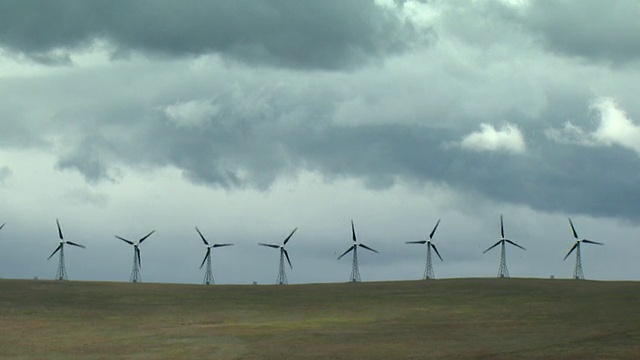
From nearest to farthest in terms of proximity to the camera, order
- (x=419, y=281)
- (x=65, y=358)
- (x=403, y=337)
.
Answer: (x=65, y=358) → (x=403, y=337) → (x=419, y=281)

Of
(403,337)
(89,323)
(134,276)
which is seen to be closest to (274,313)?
(89,323)

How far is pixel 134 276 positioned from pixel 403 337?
7501cm

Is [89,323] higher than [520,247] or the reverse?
the reverse

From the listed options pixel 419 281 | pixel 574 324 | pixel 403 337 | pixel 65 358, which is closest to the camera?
pixel 65 358

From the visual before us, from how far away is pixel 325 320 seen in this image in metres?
116

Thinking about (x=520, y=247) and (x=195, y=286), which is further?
(x=520, y=247)

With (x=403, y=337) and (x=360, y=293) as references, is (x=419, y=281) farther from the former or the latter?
(x=403, y=337)

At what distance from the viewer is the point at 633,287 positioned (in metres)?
136

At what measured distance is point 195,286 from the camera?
509ft

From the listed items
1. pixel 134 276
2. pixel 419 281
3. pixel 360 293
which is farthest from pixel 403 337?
pixel 134 276

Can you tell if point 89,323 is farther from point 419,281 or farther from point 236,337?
point 419,281

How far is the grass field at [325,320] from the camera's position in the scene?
91.6 meters

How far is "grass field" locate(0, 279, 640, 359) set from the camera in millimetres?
91625

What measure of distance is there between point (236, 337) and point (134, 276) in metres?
69.1
